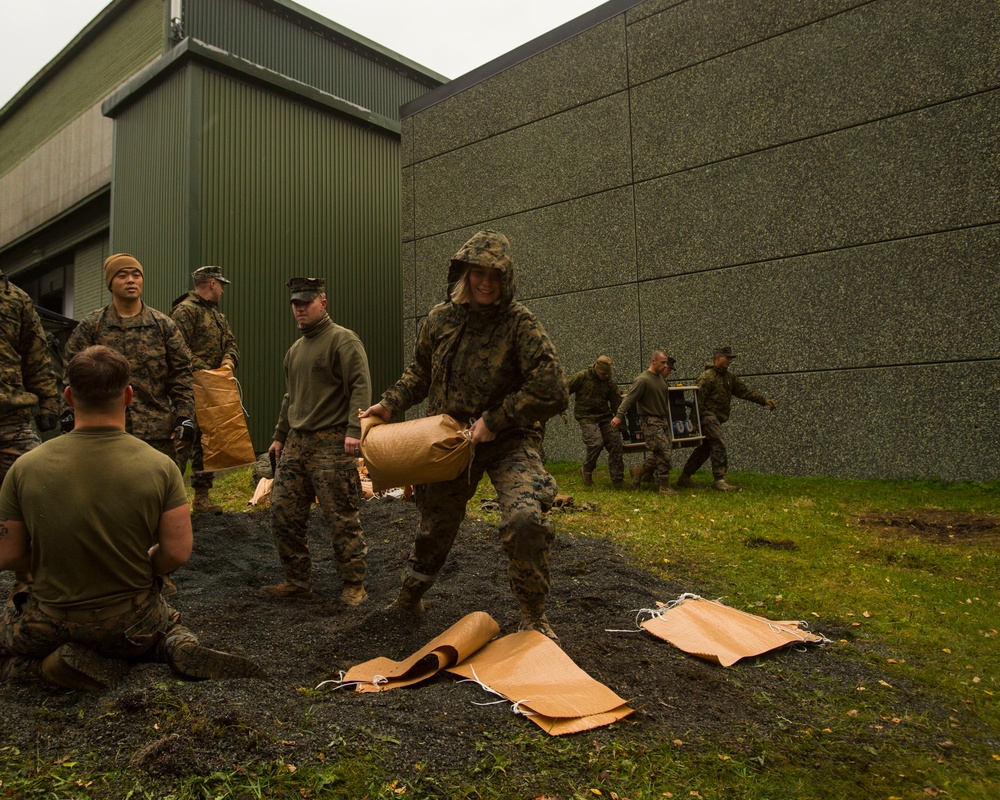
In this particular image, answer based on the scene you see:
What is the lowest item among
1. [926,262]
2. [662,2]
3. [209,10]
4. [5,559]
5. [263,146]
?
[5,559]

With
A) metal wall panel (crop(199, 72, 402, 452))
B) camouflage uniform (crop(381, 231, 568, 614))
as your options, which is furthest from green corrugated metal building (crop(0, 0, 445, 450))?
camouflage uniform (crop(381, 231, 568, 614))

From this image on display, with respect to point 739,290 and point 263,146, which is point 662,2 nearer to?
point 739,290

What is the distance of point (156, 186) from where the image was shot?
48.9 feet

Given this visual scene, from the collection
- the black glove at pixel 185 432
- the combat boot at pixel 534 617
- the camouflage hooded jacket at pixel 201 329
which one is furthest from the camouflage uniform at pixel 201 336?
the combat boot at pixel 534 617

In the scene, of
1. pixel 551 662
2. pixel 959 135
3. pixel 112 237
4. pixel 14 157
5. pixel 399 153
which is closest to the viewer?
pixel 551 662

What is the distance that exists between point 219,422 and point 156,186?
10617 mm

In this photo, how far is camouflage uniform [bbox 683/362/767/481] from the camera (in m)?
10.6

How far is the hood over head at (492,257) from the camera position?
12.3 ft

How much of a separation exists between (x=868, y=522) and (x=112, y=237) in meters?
16.1

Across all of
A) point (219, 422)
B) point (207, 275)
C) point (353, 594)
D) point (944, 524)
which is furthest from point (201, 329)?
point (944, 524)

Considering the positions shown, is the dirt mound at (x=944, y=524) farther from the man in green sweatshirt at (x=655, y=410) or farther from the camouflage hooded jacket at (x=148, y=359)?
the camouflage hooded jacket at (x=148, y=359)

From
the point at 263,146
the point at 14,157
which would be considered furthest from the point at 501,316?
the point at 14,157

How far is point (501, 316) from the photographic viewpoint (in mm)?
3996

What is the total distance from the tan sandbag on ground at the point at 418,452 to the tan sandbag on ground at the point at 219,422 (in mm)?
2956
